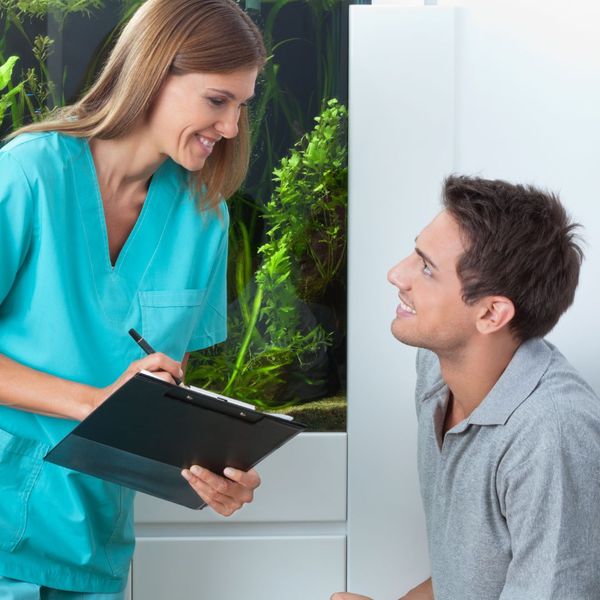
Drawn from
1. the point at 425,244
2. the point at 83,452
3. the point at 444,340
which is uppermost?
the point at 425,244

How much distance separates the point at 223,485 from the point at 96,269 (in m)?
0.40

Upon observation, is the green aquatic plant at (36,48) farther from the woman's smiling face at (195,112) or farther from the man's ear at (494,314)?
the man's ear at (494,314)

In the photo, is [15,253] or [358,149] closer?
[15,253]

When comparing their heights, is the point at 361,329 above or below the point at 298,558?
above

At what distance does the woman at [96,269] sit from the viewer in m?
1.50

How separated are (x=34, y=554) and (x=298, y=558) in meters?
0.76

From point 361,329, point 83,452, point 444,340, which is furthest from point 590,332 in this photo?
point 83,452

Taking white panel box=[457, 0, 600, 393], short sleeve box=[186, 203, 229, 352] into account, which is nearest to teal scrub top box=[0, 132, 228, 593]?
short sleeve box=[186, 203, 229, 352]

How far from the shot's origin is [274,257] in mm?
2125

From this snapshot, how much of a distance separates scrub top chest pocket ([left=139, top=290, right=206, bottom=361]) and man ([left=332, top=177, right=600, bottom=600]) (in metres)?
0.35

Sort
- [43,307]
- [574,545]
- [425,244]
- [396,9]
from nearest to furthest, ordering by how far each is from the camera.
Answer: [574,545], [43,307], [425,244], [396,9]

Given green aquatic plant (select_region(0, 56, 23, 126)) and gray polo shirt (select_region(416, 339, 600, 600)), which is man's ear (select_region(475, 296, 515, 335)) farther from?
green aquatic plant (select_region(0, 56, 23, 126))

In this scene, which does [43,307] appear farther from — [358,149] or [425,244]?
[358,149]

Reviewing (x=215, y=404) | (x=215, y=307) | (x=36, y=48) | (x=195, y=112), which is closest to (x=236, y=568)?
(x=215, y=307)
